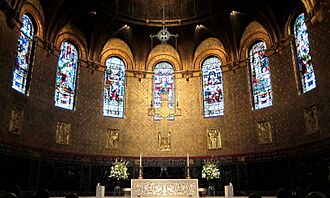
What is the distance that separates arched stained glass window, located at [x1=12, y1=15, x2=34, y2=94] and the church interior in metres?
0.07

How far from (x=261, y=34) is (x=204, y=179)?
39.3ft

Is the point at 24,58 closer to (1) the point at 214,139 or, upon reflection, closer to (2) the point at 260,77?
(1) the point at 214,139

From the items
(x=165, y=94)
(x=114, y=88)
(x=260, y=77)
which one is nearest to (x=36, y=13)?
(x=114, y=88)

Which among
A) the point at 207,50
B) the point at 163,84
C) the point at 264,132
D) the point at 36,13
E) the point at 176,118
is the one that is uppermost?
the point at 36,13

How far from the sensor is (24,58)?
20.2m

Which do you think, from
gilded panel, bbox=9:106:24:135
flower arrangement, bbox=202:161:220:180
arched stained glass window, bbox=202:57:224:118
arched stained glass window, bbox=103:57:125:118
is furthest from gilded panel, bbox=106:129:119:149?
arched stained glass window, bbox=202:57:224:118

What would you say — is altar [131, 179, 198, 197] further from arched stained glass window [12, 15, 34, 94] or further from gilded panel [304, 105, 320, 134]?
arched stained glass window [12, 15, 34, 94]

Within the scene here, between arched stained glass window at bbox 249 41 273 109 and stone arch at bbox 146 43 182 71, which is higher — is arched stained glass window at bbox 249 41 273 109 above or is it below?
below

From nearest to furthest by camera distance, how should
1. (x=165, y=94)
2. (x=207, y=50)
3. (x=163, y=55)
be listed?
(x=165, y=94) → (x=207, y=50) → (x=163, y=55)

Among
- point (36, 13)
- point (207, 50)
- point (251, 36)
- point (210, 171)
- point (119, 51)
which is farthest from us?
point (207, 50)

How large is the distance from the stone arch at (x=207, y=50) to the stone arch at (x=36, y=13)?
492 inches

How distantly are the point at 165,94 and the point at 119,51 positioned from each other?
226 inches

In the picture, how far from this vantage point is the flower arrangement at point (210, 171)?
21.8 m

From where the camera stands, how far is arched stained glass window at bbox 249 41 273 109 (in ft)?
74.4
